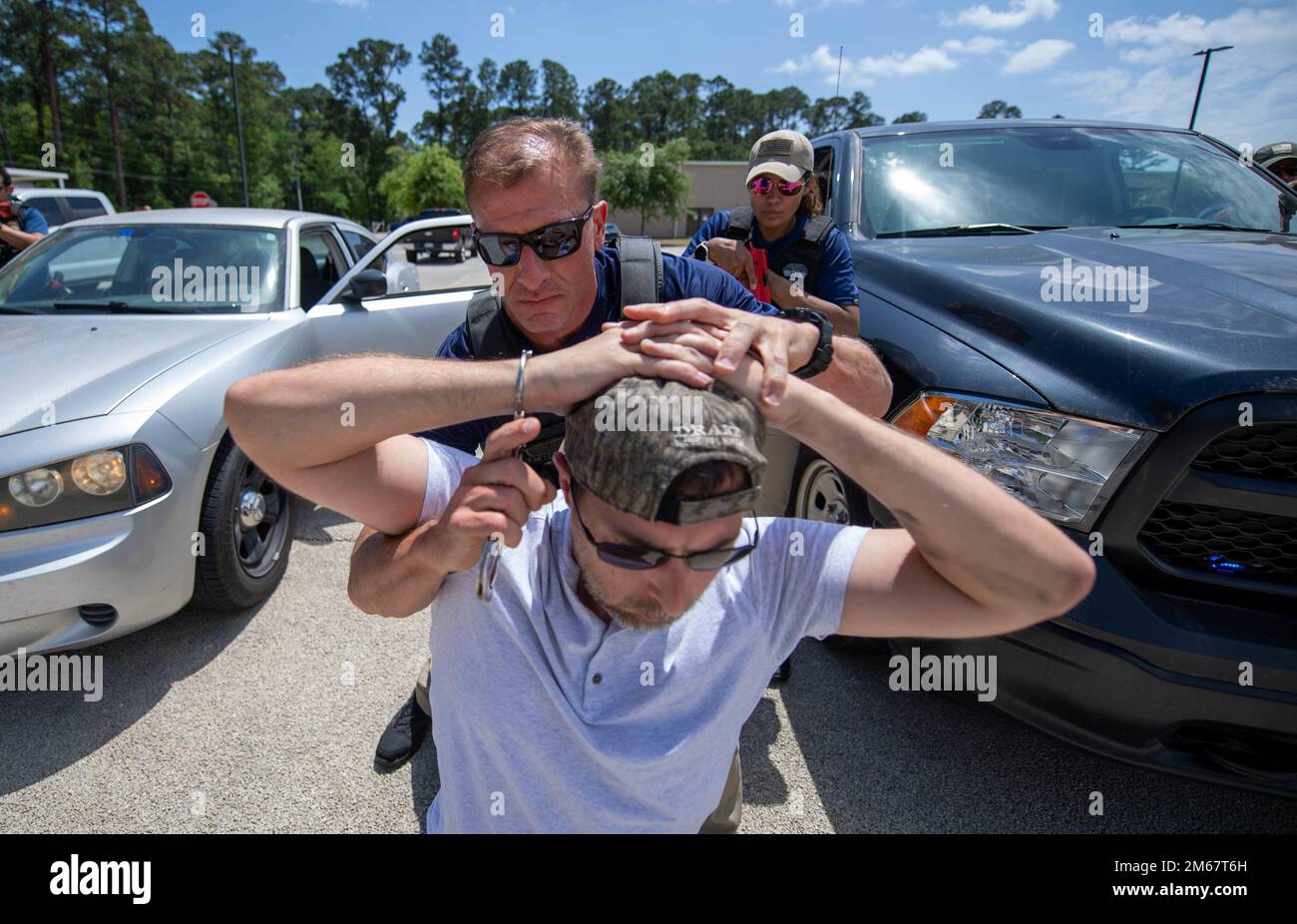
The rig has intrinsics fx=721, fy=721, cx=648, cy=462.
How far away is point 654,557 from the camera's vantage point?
121cm

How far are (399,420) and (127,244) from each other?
4.48 meters

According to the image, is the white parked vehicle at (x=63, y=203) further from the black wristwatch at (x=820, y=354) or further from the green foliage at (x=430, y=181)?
the green foliage at (x=430, y=181)

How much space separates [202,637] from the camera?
3.34 m

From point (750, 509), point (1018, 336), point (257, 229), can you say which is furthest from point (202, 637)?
point (1018, 336)

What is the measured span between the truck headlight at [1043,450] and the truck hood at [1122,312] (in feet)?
0.19

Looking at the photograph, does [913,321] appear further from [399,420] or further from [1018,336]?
[399,420]

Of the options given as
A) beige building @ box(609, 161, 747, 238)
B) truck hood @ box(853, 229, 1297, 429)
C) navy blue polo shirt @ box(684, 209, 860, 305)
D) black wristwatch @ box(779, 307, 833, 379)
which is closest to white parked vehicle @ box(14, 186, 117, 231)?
navy blue polo shirt @ box(684, 209, 860, 305)

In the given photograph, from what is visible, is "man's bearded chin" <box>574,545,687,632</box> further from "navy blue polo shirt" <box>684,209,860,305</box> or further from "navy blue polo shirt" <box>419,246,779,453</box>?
"navy blue polo shirt" <box>684,209,860,305</box>

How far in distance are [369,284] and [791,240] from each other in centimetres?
261

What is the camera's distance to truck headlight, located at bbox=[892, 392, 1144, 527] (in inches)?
76.1

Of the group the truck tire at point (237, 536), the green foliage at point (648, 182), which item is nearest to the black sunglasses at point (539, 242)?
the truck tire at point (237, 536)

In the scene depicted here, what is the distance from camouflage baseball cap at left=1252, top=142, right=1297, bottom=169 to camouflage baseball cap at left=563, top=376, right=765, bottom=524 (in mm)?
6026

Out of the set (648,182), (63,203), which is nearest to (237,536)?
(63,203)
